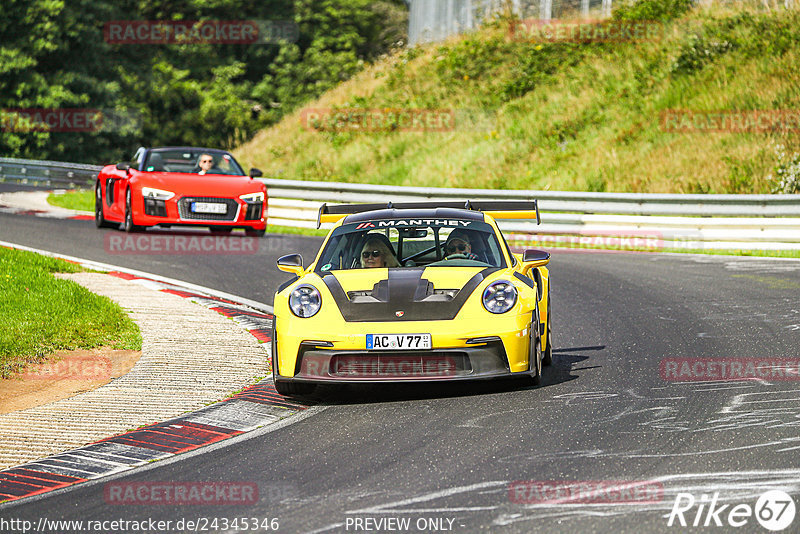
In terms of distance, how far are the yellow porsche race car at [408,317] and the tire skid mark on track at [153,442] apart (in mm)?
298

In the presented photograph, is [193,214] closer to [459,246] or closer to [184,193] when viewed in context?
[184,193]

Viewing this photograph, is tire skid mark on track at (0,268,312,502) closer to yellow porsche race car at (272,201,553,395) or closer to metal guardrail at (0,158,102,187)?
yellow porsche race car at (272,201,553,395)

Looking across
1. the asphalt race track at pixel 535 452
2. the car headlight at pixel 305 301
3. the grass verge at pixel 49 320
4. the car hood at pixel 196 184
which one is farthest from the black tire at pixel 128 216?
the car headlight at pixel 305 301

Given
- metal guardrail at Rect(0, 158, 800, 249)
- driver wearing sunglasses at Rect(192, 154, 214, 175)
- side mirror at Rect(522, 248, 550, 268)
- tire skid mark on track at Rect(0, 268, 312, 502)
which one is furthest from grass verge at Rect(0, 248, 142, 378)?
metal guardrail at Rect(0, 158, 800, 249)

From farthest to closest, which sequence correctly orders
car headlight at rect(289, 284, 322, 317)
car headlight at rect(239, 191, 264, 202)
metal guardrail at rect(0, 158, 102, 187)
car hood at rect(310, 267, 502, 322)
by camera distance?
metal guardrail at rect(0, 158, 102, 187) → car headlight at rect(239, 191, 264, 202) → car headlight at rect(289, 284, 322, 317) → car hood at rect(310, 267, 502, 322)

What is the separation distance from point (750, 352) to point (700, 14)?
2413 cm

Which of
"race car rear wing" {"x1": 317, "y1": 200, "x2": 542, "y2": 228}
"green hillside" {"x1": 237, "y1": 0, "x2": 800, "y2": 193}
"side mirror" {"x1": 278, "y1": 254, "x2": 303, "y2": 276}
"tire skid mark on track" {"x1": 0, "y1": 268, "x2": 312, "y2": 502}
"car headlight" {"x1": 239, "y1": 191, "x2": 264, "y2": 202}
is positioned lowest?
"tire skid mark on track" {"x1": 0, "y1": 268, "x2": 312, "y2": 502}

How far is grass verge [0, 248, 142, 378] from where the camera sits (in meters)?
9.45

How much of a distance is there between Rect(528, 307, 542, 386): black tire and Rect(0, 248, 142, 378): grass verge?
376 centimetres

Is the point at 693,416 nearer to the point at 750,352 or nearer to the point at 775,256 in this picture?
the point at 750,352

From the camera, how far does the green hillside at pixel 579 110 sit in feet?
79.7

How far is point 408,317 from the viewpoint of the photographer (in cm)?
761

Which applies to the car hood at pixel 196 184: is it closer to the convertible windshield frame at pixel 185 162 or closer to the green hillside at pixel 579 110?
the convertible windshield frame at pixel 185 162

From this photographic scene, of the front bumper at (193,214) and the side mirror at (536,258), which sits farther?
the front bumper at (193,214)
